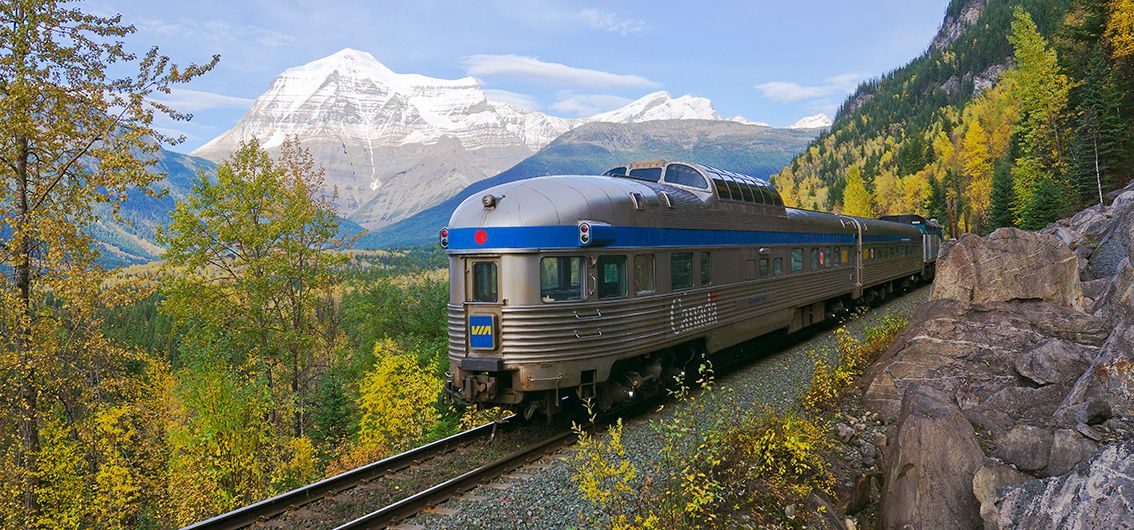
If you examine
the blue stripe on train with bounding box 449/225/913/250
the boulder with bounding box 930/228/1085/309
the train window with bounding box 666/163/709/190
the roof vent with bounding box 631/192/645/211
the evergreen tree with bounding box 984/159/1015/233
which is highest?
the evergreen tree with bounding box 984/159/1015/233

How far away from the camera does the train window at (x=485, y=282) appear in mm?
9352

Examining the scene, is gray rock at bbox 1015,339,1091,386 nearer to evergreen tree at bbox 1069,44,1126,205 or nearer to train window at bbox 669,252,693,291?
train window at bbox 669,252,693,291

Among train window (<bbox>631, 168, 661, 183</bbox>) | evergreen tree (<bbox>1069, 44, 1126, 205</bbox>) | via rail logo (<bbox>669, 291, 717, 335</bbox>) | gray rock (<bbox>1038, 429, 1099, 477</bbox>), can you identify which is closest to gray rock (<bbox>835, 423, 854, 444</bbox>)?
gray rock (<bbox>1038, 429, 1099, 477</bbox>)

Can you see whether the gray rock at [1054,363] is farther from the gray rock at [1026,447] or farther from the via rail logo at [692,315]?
the via rail logo at [692,315]

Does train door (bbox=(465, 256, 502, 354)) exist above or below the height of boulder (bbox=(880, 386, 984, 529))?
above

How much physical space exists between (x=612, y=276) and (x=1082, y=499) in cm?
594

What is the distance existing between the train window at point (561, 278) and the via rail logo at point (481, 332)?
0.86m

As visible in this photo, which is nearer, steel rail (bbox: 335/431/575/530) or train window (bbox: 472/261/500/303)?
steel rail (bbox: 335/431/575/530)

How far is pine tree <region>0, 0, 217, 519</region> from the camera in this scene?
34.9ft

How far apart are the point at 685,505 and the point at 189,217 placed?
19333 mm


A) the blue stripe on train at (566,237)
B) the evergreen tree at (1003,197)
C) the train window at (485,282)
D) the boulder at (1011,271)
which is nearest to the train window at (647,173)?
the blue stripe on train at (566,237)

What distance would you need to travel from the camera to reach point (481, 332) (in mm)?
9242

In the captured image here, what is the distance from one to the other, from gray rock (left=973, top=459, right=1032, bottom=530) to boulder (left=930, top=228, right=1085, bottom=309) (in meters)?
7.50

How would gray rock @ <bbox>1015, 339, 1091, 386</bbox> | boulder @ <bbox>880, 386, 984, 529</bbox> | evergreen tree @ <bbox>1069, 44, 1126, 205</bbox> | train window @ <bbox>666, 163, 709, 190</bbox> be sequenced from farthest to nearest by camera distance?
1. evergreen tree @ <bbox>1069, 44, 1126, 205</bbox>
2. train window @ <bbox>666, 163, 709, 190</bbox>
3. gray rock @ <bbox>1015, 339, 1091, 386</bbox>
4. boulder @ <bbox>880, 386, 984, 529</bbox>
